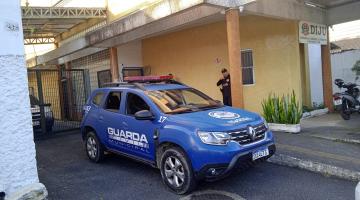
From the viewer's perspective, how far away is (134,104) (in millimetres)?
6512

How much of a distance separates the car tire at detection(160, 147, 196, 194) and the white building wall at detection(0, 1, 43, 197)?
1903mm

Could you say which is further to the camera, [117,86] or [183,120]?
[117,86]

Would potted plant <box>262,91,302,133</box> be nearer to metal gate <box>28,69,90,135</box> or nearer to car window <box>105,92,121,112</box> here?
car window <box>105,92,121,112</box>

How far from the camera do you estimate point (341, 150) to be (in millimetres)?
6914

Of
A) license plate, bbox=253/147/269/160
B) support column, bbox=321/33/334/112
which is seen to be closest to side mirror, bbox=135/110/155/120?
license plate, bbox=253/147/269/160

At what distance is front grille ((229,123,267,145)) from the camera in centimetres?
514

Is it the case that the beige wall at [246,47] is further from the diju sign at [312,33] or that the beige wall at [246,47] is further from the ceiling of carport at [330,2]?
the ceiling of carport at [330,2]

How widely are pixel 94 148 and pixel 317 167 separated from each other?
13.9 ft

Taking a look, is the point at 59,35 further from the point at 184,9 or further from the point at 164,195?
the point at 164,195

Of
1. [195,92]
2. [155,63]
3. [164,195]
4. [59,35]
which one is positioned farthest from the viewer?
[59,35]

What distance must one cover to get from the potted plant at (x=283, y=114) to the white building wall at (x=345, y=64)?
18.4 feet

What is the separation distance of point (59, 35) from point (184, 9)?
13.3 m

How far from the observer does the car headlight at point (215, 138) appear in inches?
197

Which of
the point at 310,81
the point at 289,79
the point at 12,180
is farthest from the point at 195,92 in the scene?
the point at 310,81
